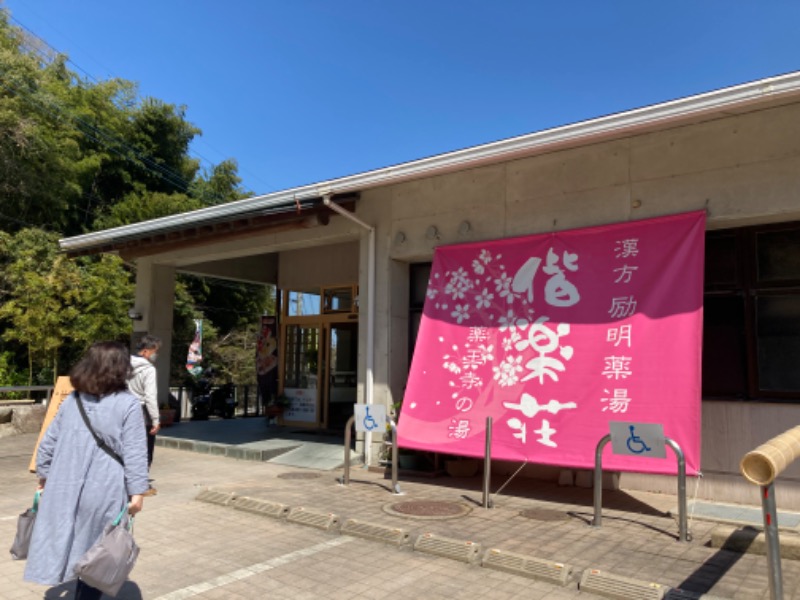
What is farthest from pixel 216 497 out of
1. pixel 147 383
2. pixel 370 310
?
pixel 370 310

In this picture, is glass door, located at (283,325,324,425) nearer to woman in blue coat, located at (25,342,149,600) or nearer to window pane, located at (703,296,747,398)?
window pane, located at (703,296,747,398)

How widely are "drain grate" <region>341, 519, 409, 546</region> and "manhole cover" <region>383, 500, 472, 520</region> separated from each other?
1.99ft

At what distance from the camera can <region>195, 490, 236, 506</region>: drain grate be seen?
6.94 metres

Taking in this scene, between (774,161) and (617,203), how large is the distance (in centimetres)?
168

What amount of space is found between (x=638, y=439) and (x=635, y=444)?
6cm

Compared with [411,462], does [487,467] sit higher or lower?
higher

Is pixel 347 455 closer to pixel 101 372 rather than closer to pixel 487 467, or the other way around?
pixel 487 467

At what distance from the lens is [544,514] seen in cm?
638

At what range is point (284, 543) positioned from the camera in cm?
552

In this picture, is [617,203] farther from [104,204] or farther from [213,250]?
[104,204]

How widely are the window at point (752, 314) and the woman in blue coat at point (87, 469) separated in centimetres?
636

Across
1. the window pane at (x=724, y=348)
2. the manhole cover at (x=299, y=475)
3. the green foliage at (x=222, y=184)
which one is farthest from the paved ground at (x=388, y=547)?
the green foliage at (x=222, y=184)

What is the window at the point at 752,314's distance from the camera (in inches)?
259

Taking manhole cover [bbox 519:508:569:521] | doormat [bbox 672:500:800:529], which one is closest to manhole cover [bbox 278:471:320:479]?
manhole cover [bbox 519:508:569:521]
